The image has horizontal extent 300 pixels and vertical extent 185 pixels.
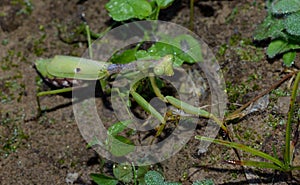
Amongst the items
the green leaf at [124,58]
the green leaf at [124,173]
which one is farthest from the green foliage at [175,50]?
the green leaf at [124,173]

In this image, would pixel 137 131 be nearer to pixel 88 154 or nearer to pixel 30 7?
pixel 88 154

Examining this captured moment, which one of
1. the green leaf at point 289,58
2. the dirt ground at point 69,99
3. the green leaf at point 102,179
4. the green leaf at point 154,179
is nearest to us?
the green leaf at point 154,179

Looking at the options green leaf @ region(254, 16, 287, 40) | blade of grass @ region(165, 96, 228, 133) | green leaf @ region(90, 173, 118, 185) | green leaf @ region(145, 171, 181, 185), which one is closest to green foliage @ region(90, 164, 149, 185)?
green leaf @ region(90, 173, 118, 185)

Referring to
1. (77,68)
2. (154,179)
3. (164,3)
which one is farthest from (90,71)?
(154,179)

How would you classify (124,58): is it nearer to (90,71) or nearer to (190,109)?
(90,71)

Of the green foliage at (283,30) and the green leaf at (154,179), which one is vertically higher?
the green foliage at (283,30)

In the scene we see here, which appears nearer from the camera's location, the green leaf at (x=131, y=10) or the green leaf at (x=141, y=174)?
the green leaf at (x=141, y=174)

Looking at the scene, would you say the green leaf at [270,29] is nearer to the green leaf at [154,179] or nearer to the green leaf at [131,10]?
the green leaf at [131,10]
